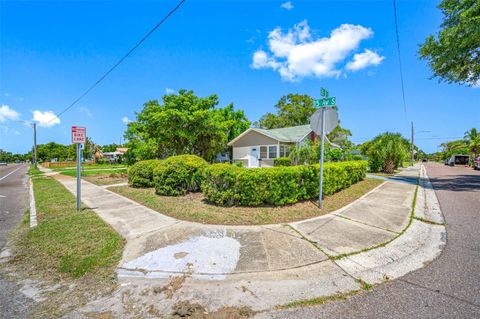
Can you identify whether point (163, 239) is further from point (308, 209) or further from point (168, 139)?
point (168, 139)

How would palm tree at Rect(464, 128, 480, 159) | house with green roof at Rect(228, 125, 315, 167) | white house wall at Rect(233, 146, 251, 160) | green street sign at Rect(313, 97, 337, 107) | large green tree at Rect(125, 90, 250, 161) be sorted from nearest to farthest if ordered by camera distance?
green street sign at Rect(313, 97, 337, 107) < large green tree at Rect(125, 90, 250, 161) < house with green roof at Rect(228, 125, 315, 167) < white house wall at Rect(233, 146, 251, 160) < palm tree at Rect(464, 128, 480, 159)

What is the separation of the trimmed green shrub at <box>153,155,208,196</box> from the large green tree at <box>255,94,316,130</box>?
30.4m

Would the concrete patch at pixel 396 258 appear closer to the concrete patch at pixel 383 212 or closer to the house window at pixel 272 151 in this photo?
the concrete patch at pixel 383 212

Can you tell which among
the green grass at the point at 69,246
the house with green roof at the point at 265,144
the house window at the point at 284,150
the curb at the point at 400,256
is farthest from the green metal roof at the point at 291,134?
the green grass at the point at 69,246

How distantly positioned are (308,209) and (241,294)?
12.6 ft

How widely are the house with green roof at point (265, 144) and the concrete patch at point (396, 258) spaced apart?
15.1 metres

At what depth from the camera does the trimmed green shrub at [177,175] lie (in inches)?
301

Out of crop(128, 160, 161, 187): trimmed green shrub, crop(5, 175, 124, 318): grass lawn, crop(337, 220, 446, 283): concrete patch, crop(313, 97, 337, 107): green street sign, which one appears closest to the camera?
crop(5, 175, 124, 318): grass lawn

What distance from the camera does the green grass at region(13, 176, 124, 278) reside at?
3003 mm

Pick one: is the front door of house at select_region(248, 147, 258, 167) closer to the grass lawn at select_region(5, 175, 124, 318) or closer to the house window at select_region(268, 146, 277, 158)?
the house window at select_region(268, 146, 277, 158)

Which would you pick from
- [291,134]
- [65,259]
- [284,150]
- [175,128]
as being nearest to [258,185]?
[65,259]

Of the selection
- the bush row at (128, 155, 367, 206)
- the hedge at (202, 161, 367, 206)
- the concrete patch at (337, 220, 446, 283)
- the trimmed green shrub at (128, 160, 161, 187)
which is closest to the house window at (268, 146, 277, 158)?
the bush row at (128, 155, 367, 206)

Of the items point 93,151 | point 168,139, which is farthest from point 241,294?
point 93,151

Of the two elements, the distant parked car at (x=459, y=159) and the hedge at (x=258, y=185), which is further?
the distant parked car at (x=459, y=159)
